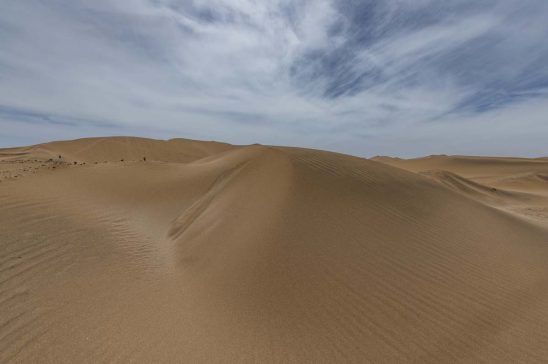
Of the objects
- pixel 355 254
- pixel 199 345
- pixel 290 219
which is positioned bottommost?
pixel 199 345

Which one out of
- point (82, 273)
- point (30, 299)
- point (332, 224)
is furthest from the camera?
point (332, 224)

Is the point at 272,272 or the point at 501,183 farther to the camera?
the point at 501,183

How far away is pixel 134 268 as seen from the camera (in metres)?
4.10

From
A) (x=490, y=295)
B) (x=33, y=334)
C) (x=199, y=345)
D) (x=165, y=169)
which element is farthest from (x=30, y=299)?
(x=165, y=169)

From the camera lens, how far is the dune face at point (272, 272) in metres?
2.79

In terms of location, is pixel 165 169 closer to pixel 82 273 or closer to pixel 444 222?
pixel 82 273

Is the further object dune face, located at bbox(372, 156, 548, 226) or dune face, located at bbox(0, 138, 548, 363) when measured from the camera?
dune face, located at bbox(372, 156, 548, 226)

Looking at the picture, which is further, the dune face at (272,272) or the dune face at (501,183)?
the dune face at (501,183)

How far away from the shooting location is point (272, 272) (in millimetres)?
3877

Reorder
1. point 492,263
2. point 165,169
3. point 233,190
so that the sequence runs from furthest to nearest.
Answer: point 165,169
point 233,190
point 492,263

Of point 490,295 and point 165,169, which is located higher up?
point 165,169

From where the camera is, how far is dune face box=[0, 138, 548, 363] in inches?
110

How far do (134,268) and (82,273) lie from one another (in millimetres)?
631

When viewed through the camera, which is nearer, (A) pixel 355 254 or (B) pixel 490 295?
(B) pixel 490 295
